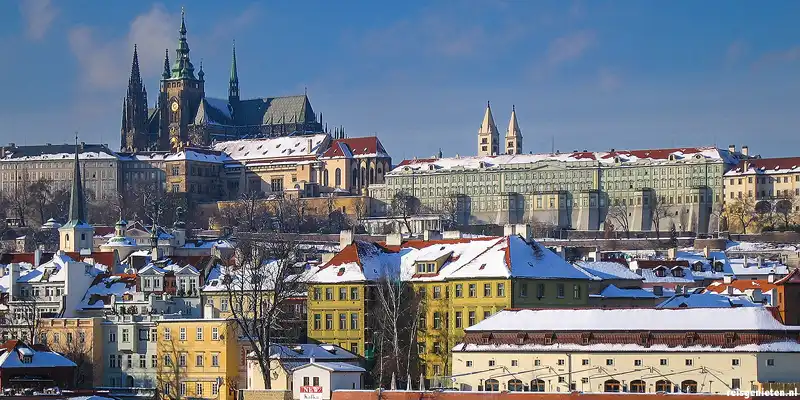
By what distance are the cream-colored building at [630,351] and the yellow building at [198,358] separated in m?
13.4

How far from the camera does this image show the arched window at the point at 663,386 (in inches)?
2402

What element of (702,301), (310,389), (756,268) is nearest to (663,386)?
(310,389)

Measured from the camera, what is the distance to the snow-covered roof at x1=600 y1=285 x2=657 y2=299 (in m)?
83.1

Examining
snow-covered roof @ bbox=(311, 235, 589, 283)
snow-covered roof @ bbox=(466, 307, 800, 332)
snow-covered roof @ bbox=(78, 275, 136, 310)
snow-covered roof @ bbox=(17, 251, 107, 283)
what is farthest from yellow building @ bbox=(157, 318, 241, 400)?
snow-covered roof @ bbox=(17, 251, 107, 283)

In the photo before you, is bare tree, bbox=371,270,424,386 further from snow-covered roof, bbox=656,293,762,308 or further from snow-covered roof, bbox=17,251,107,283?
snow-covered roof, bbox=17,251,107,283

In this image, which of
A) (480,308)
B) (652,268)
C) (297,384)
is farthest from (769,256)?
(297,384)

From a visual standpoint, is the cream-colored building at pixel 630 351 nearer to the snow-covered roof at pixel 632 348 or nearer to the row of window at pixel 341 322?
the snow-covered roof at pixel 632 348

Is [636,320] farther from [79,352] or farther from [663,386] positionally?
[79,352]

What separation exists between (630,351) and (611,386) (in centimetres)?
126

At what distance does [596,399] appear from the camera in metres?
59.2

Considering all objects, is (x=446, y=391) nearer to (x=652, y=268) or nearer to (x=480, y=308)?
(x=480, y=308)

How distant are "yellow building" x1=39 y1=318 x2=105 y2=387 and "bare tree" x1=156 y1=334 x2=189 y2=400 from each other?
3718 millimetres

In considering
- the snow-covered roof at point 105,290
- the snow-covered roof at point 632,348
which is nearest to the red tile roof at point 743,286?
the snow-covered roof at point 632,348

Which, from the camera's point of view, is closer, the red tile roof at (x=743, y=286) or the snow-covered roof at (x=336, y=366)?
the snow-covered roof at (x=336, y=366)
